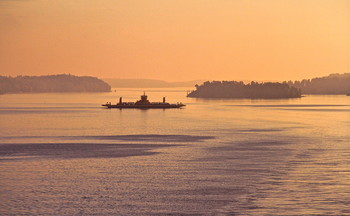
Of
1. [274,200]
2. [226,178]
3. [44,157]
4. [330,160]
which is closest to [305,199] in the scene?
[274,200]

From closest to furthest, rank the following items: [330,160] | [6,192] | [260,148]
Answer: [6,192] < [330,160] < [260,148]

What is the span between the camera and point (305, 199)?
2984cm

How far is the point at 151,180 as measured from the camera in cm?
3622

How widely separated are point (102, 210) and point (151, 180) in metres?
8.69

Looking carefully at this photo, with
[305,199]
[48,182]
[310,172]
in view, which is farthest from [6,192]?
[310,172]

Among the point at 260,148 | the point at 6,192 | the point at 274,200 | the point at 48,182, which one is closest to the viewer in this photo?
the point at 274,200

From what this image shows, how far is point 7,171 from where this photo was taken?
39656 millimetres

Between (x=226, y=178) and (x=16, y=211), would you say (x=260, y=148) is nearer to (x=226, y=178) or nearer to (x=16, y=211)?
(x=226, y=178)

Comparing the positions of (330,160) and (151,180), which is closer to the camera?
(151,180)

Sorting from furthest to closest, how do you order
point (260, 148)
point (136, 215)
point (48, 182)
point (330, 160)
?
point (260, 148) → point (330, 160) → point (48, 182) → point (136, 215)

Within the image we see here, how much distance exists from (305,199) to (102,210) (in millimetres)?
10506

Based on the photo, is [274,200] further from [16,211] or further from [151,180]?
[16,211]

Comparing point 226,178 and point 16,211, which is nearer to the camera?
point 16,211

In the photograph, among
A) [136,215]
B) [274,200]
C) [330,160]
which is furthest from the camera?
[330,160]
